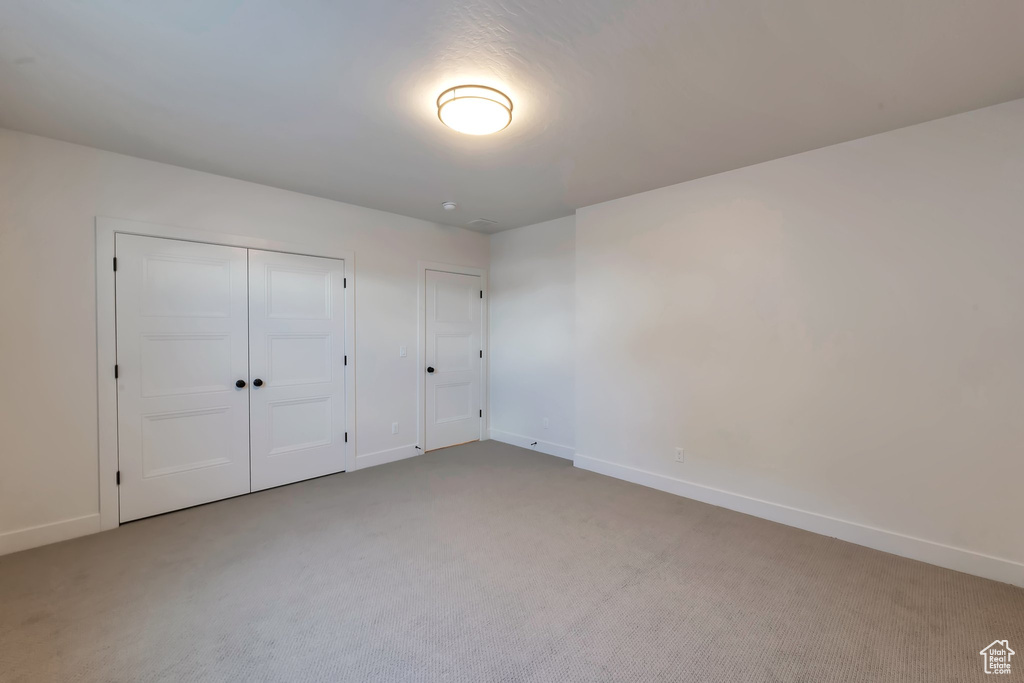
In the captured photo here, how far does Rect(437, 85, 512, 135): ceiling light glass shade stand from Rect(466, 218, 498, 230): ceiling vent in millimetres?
2403

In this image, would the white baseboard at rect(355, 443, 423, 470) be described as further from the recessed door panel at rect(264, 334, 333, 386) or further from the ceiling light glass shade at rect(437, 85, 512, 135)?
the ceiling light glass shade at rect(437, 85, 512, 135)

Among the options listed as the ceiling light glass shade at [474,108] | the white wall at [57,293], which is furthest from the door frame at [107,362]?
the ceiling light glass shade at [474,108]

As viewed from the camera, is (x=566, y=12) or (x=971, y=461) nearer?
(x=566, y=12)

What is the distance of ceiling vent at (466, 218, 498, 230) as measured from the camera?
187 inches

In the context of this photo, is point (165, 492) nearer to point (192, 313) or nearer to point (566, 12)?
point (192, 313)

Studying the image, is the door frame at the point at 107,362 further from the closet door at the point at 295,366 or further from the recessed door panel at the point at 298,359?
the recessed door panel at the point at 298,359

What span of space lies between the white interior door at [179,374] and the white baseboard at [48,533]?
0.18 metres

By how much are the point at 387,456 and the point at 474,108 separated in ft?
11.6

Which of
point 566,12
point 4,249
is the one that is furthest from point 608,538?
point 4,249

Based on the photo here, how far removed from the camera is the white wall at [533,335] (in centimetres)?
462

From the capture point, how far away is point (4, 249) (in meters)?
2.58

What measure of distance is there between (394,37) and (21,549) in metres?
3.79

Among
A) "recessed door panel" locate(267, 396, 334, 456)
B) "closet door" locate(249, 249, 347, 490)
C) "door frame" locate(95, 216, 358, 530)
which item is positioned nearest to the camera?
"door frame" locate(95, 216, 358, 530)

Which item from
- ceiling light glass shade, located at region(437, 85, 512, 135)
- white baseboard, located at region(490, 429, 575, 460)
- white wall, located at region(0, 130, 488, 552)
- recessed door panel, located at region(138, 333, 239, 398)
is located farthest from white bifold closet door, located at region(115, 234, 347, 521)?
ceiling light glass shade, located at region(437, 85, 512, 135)
